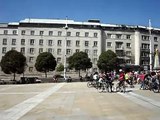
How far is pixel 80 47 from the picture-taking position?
343 ft

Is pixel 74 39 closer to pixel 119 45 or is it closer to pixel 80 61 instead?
pixel 119 45

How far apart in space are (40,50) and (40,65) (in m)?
15.2

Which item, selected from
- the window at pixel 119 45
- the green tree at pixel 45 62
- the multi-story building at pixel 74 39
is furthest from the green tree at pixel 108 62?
the window at pixel 119 45

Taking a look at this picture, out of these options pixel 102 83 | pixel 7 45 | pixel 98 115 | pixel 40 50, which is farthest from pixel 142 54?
pixel 98 115

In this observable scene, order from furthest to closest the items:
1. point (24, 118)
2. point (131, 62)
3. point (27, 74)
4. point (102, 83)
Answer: point (131, 62) < point (27, 74) < point (102, 83) < point (24, 118)

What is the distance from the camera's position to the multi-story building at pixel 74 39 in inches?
4008

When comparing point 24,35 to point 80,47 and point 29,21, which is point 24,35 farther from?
point 80,47

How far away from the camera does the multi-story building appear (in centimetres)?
10181

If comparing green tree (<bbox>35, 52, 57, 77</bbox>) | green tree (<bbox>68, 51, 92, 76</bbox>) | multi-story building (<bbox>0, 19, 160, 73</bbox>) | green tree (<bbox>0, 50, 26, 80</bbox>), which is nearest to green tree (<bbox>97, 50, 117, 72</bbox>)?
green tree (<bbox>68, 51, 92, 76</bbox>)

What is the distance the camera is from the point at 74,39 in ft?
342

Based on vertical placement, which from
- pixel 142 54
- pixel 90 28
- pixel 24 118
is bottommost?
pixel 24 118

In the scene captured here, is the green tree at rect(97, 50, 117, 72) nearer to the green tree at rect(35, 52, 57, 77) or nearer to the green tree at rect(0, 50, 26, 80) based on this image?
the green tree at rect(35, 52, 57, 77)

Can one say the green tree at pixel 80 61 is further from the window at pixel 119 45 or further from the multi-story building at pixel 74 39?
the window at pixel 119 45

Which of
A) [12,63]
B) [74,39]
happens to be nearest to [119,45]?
[74,39]
